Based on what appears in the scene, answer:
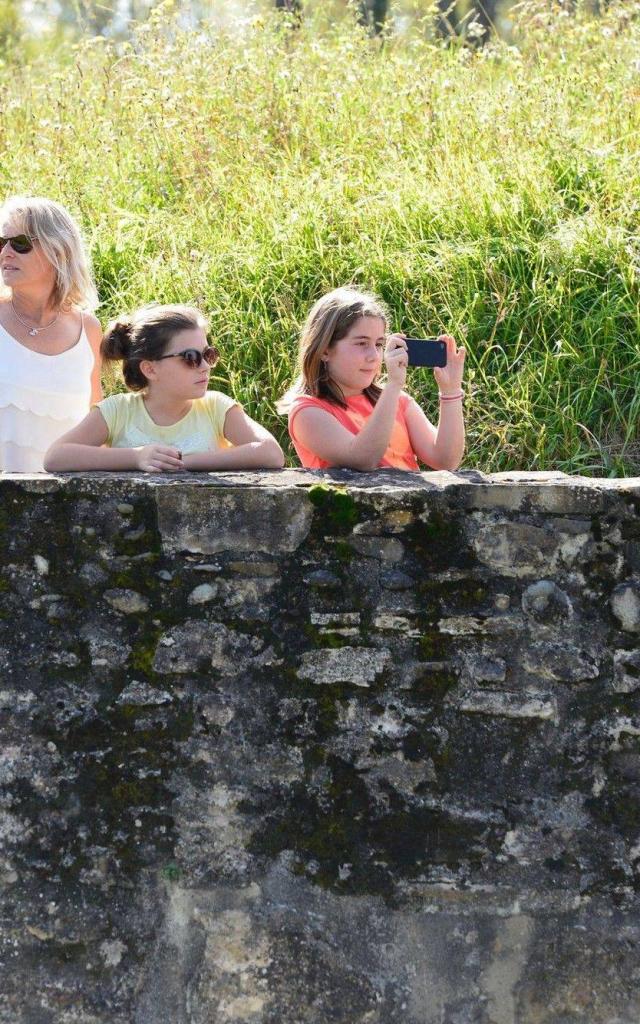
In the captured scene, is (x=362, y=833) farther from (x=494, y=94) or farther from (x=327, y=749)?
(x=494, y=94)

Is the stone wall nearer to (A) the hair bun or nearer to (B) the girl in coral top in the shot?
(B) the girl in coral top

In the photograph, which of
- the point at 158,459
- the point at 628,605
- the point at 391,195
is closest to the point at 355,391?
the point at 158,459

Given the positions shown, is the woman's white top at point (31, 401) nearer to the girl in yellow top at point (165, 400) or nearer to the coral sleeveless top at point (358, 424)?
the girl in yellow top at point (165, 400)

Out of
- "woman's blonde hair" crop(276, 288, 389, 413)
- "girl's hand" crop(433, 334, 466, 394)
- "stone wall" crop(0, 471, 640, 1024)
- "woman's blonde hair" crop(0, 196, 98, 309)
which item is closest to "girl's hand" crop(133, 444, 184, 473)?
"stone wall" crop(0, 471, 640, 1024)

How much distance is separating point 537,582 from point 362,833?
29.1 inches

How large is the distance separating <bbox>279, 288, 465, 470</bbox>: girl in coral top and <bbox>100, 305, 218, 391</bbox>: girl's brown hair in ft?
1.24

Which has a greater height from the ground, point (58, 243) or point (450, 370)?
point (58, 243)

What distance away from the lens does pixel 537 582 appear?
2.73m

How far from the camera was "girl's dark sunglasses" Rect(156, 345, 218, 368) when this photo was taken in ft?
10.7

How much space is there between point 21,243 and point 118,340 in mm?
499

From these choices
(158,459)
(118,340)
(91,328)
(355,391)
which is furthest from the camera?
(91,328)

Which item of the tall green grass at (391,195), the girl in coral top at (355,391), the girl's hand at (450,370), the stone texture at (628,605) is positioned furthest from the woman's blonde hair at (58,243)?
the stone texture at (628,605)

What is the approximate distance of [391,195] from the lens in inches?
222

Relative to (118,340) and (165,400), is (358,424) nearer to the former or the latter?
(165,400)
